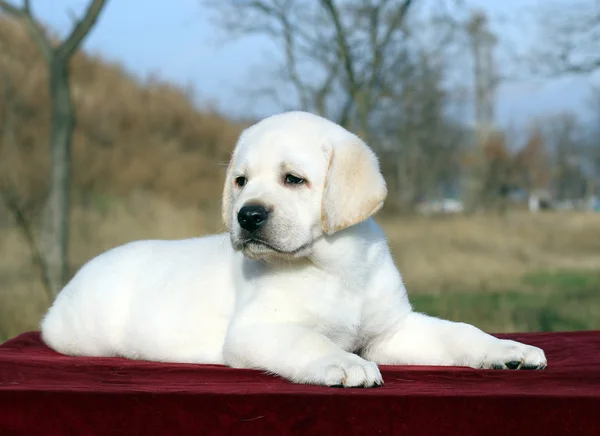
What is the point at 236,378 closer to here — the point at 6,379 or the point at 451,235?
the point at 6,379

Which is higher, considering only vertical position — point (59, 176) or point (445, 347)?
point (59, 176)

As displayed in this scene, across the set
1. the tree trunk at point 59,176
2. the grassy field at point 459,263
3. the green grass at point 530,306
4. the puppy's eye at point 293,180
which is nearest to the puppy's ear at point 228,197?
the puppy's eye at point 293,180

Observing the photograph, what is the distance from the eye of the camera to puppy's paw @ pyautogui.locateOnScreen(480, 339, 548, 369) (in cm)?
310

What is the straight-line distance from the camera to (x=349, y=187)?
3.08m

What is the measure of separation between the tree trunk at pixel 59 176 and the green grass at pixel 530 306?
3.66 meters

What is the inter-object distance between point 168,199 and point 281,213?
1589 cm

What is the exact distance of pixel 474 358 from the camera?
3188 millimetres

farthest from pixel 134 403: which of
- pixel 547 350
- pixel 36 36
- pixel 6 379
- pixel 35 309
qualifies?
pixel 36 36

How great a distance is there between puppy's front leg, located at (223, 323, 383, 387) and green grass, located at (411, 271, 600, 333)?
3.82m

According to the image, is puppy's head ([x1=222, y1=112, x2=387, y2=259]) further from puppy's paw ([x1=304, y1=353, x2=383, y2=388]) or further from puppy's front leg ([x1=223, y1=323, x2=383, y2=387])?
puppy's paw ([x1=304, y1=353, x2=383, y2=388])

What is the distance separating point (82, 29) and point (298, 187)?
5.55 meters

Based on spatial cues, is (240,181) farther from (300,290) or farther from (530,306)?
(530,306)

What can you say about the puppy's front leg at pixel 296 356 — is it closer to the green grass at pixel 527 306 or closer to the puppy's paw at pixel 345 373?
the puppy's paw at pixel 345 373

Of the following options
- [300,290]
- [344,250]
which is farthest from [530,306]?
[300,290]
